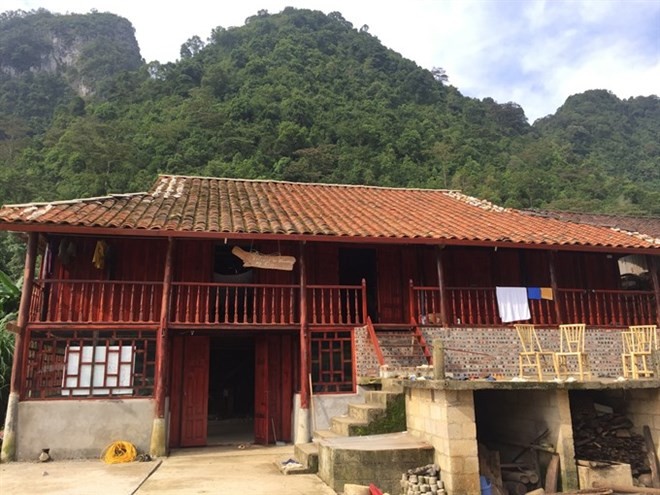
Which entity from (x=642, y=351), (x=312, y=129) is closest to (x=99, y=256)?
(x=642, y=351)

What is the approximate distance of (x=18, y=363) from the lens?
870 centimetres

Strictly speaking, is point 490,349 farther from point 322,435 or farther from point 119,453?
point 119,453

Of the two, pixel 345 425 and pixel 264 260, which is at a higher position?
pixel 264 260

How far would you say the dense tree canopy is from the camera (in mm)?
30828

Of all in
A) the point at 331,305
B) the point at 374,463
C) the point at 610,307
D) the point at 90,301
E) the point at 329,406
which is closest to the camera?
the point at 374,463

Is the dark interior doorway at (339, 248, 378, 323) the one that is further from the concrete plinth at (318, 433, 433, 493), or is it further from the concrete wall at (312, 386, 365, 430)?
the concrete plinth at (318, 433, 433, 493)

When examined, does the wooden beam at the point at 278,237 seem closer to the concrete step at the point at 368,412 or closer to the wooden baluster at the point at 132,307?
the wooden baluster at the point at 132,307

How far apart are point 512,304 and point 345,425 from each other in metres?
4.62

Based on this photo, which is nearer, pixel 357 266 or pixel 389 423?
pixel 389 423

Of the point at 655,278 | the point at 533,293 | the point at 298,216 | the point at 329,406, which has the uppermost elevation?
the point at 298,216

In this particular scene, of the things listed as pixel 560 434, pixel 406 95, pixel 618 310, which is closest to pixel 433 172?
pixel 406 95

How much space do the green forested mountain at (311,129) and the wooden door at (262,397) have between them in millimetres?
18785

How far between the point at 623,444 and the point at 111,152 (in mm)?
29257

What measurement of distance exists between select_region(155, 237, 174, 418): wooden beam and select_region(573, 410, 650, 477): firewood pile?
246 inches
